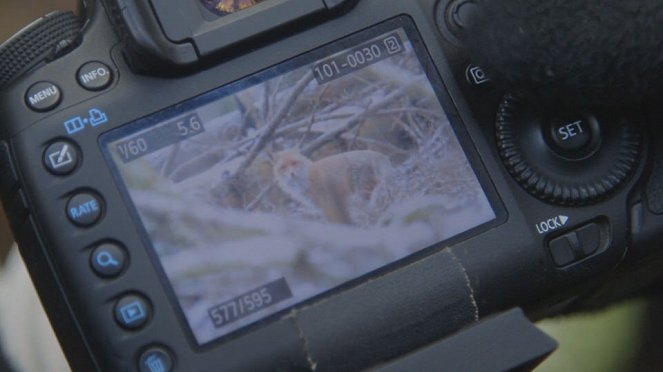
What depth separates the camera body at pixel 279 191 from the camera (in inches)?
18.8

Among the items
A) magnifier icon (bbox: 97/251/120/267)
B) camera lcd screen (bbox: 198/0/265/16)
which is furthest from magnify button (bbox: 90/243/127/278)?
camera lcd screen (bbox: 198/0/265/16)

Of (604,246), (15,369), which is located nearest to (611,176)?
(604,246)

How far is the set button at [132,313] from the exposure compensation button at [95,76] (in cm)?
10

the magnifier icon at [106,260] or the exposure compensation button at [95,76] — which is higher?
the exposure compensation button at [95,76]

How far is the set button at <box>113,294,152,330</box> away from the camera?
47cm

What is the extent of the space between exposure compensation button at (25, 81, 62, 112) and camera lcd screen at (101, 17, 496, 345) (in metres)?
0.03

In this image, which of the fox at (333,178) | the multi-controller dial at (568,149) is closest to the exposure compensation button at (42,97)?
the fox at (333,178)

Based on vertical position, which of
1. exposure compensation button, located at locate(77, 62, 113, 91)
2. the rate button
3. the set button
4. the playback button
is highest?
exposure compensation button, located at locate(77, 62, 113, 91)

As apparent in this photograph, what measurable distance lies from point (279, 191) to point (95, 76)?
0.34 ft

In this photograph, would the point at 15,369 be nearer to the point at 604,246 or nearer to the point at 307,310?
the point at 307,310

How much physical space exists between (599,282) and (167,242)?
22cm

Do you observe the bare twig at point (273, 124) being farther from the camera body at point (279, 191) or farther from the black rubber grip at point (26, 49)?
the black rubber grip at point (26, 49)

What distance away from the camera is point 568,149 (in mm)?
518

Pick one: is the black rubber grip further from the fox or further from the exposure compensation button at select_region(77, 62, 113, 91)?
the fox
